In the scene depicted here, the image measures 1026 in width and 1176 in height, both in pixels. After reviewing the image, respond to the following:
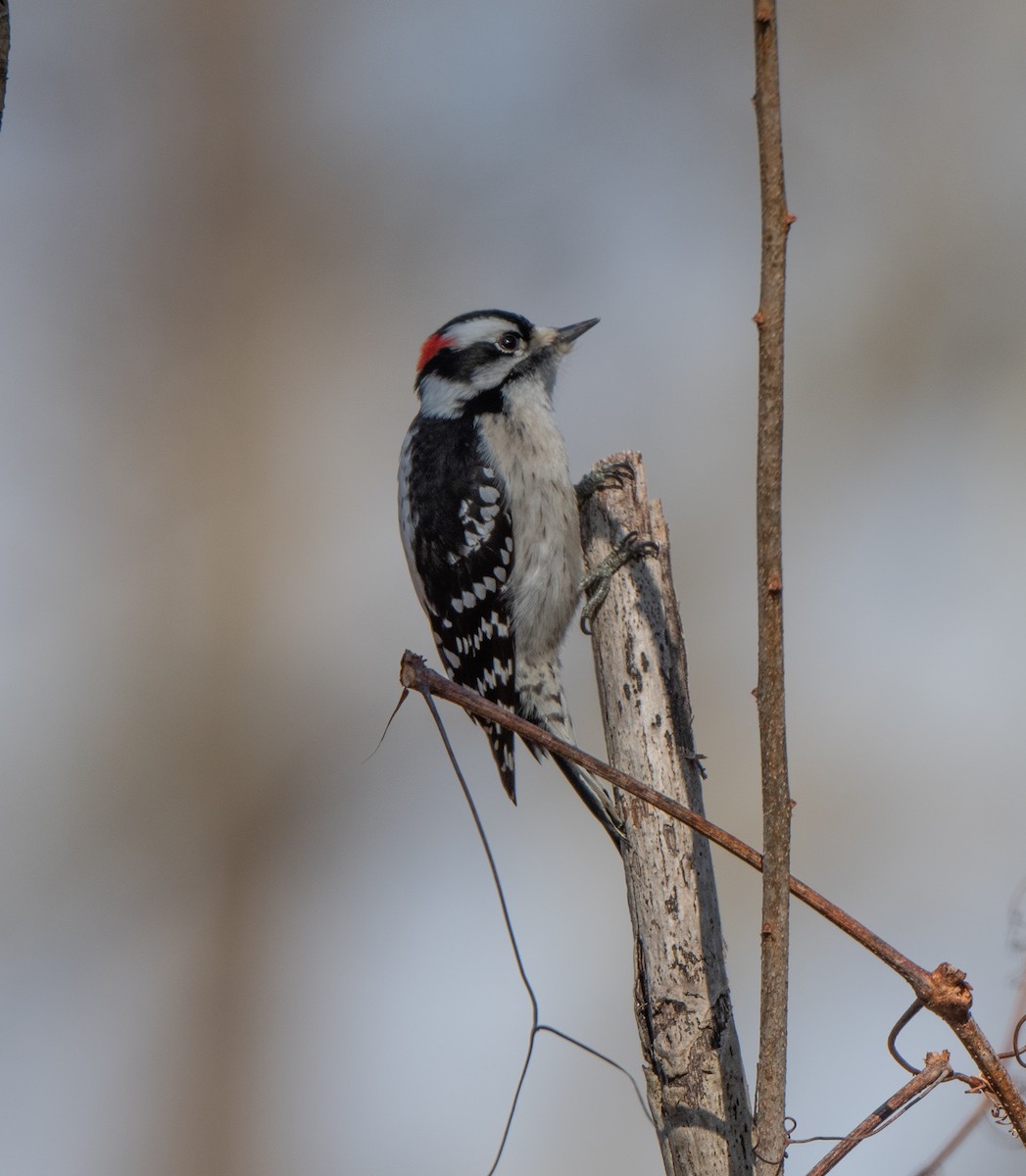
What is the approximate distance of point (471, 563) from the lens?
3820 mm

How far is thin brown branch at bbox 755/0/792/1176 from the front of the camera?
1233 millimetres

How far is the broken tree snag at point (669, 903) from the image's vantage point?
1857 millimetres

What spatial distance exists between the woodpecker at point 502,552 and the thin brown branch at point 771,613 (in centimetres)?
229

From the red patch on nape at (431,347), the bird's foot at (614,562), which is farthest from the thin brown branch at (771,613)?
the red patch on nape at (431,347)

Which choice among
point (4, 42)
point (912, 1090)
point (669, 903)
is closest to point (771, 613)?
point (912, 1090)

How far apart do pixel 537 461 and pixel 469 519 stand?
308 mm

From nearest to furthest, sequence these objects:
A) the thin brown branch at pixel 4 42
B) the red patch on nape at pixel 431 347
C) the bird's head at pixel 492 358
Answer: the thin brown branch at pixel 4 42, the bird's head at pixel 492 358, the red patch on nape at pixel 431 347

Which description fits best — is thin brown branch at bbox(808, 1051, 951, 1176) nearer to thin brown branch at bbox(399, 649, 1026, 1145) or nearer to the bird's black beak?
thin brown branch at bbox(399, 649, 1026, 1145)

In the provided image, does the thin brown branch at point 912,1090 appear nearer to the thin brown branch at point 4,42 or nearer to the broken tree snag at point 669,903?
the broken tree snag at point 669,903

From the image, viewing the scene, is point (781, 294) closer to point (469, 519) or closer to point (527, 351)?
point (469, 519)

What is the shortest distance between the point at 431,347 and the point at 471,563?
1085 millimetres

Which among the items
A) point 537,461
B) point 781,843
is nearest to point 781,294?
point 781,843

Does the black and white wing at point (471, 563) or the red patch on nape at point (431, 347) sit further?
the red patch on nape at point (431, 347)

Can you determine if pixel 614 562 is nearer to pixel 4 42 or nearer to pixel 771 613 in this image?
pixel 771 613
